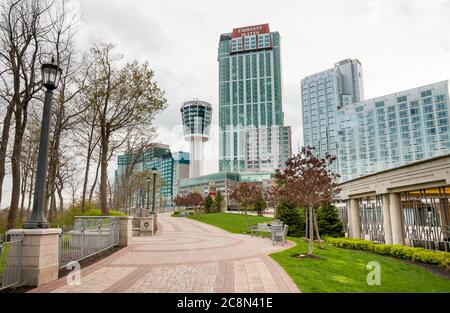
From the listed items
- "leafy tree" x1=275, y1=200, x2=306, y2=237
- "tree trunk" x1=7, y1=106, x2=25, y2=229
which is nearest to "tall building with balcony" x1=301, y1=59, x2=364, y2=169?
"leafy tree" x1=275, y1=200, x2=306, y2=237

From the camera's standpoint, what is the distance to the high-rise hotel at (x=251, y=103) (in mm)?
182875

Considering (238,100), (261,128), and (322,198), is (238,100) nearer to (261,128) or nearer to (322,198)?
(261,128)

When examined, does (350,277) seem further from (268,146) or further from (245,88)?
(245,88)

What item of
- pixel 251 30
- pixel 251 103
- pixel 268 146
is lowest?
pixel 268 146

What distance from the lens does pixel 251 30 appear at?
192 metres

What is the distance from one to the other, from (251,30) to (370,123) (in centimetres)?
12260

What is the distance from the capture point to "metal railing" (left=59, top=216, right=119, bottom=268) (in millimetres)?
8863

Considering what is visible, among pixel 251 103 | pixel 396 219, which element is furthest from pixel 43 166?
pixel 251 103

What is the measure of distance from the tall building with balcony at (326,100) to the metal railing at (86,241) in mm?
108173

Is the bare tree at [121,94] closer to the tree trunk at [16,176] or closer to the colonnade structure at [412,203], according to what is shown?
the tree trunk at [16,176]

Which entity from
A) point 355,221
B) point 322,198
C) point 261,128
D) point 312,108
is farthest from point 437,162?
point 261,128

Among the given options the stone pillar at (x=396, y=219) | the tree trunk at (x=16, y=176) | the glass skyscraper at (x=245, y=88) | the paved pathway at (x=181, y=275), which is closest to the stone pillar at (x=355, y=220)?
the stone pillar at (x=396, y=219)

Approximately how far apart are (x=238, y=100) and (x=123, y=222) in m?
182
